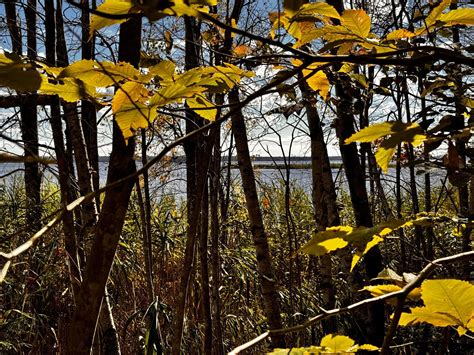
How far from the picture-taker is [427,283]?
0.49 m

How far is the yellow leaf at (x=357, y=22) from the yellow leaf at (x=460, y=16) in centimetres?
9

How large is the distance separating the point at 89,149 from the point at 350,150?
5.13 feet

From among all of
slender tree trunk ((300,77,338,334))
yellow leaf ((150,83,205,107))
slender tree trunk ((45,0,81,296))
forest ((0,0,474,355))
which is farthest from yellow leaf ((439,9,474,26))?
slender tree trunk ((300,77,338,334))

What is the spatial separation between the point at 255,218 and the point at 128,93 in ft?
4.19

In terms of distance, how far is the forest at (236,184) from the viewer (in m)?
0.49

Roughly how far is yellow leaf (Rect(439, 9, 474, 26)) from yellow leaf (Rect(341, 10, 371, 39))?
0.09m

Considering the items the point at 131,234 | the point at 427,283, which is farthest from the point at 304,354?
the point at 131,234

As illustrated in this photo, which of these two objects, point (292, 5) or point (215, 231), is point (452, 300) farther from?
point (215, 231)

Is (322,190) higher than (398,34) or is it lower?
lower

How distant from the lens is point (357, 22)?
636 millimetres

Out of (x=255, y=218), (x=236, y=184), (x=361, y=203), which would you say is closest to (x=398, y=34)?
(x=255, y=218)

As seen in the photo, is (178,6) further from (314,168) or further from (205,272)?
(314,168)

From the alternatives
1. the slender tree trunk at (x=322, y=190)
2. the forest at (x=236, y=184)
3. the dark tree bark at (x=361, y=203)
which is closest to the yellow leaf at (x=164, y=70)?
the forest at (x=236, y=184)

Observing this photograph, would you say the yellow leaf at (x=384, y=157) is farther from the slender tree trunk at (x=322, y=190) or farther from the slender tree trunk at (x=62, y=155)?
the slender tree trunk at (x=322, y=190)
